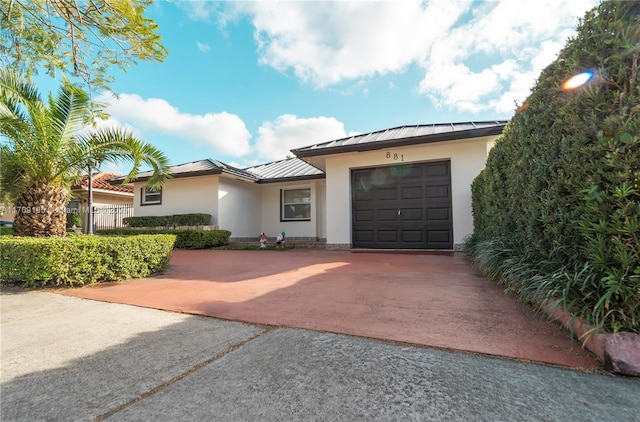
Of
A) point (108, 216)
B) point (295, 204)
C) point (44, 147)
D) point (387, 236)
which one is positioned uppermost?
point (44, 147)

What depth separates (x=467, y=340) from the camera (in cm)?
225

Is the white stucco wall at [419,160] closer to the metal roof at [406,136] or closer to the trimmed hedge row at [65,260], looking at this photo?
the metal roof at [406,136]

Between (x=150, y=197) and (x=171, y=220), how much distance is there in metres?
2.60

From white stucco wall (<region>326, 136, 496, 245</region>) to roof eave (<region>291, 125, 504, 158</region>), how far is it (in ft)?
1.06

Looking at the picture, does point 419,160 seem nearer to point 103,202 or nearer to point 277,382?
point 277,382

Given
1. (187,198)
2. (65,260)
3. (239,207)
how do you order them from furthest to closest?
(239,207) < (187,198) < (65,260)

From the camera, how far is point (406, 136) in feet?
28.3

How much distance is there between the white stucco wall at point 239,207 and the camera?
12156mm

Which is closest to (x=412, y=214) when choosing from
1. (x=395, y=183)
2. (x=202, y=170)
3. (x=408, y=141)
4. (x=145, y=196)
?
(x=395, y=183)

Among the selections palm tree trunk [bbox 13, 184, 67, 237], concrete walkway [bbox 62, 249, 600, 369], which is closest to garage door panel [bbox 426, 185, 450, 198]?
concrete walkway [bbox 62, 249, 600, 369]

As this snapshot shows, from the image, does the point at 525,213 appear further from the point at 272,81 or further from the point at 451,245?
the point at 272,81

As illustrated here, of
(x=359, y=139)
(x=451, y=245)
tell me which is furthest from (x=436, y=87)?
(x=451, y=245)

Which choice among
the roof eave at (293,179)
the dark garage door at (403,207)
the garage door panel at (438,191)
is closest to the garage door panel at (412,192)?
the dark garage door at (403,207)

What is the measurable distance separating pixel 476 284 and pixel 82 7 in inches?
302
